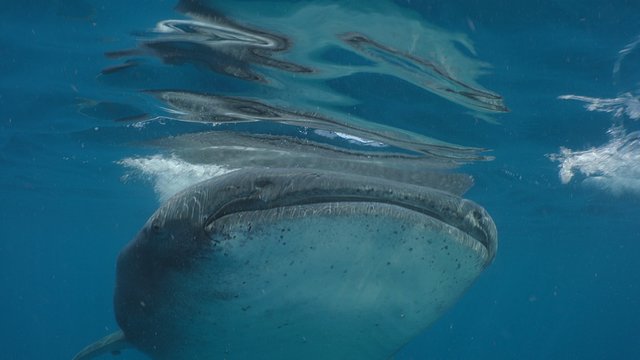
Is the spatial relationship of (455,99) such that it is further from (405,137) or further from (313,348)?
(313,348)

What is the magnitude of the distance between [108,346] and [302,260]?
3.80 meters

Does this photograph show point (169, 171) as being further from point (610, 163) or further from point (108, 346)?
point (610, 163)

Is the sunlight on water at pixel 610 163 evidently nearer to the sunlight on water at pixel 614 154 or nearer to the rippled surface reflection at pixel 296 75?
the sunlight on water at pixel 614 154

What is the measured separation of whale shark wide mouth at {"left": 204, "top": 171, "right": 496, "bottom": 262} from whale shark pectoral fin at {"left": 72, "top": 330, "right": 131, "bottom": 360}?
3.11 metres

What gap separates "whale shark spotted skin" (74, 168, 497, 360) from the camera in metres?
3.18

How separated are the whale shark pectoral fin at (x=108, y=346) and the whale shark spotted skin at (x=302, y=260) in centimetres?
166

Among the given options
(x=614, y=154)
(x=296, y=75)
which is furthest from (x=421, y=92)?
(x=614, y=154)

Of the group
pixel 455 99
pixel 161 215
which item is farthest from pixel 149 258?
pixel 455 99

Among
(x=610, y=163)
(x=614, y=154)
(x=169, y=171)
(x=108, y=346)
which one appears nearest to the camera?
(x=108, y=346)

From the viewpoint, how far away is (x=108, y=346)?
5.84 metres

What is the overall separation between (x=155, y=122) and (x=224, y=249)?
1064 cm

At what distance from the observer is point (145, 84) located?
10.6 metres

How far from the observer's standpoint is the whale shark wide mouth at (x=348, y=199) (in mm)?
3258

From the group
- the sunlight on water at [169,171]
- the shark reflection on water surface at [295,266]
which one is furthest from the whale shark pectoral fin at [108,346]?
the sunlight on water at [169,171]
